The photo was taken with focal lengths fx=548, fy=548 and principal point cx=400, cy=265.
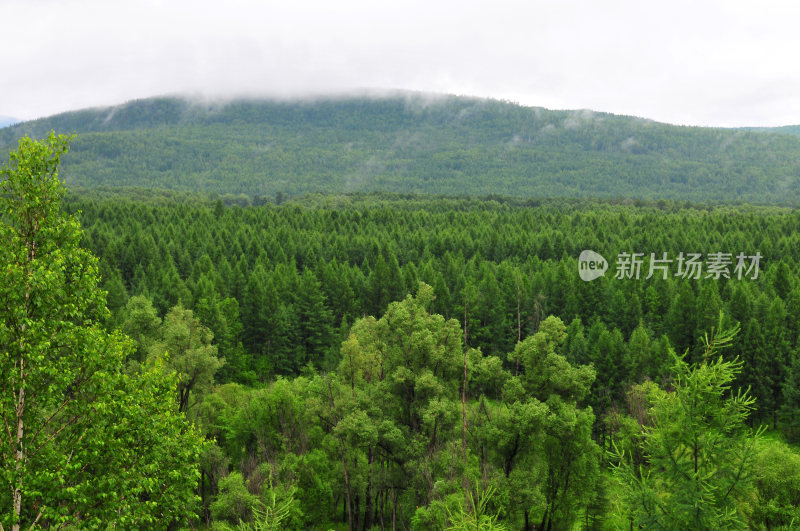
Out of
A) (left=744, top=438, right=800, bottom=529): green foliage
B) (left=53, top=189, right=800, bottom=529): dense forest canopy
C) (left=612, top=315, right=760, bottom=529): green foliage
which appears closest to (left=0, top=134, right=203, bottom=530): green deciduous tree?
(left=53, top=189, right=800, bottom=529): dense forest canopy

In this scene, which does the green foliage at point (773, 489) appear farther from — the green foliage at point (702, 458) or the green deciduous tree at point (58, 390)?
the green deciduous tree at point (58, 390)

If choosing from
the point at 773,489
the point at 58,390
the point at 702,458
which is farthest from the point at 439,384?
the point at 58,390

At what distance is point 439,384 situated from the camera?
32.8 m

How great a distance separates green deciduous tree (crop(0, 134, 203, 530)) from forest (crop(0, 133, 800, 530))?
116 millimetres

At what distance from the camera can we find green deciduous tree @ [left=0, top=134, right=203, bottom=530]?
36.9 feet

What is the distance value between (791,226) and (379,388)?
121901 mm

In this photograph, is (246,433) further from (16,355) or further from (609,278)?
(609,278)

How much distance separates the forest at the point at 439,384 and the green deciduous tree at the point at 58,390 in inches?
4.6

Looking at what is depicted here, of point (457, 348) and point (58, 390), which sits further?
point (457, 348)

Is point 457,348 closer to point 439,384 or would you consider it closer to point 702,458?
point 439,384

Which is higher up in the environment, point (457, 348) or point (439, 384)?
point (457, 348)

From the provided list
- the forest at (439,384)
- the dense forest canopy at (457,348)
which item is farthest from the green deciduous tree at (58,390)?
the dense forest canopy at (457,348)

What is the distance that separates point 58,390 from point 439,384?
2350 cm

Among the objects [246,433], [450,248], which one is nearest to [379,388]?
[246,433]
